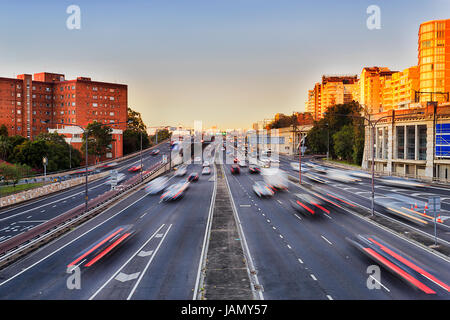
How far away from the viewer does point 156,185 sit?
6156 centimetres

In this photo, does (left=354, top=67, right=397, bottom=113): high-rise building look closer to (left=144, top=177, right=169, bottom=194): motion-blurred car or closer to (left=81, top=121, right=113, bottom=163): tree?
(left=81, top=121, right=113, bottom=163): tree

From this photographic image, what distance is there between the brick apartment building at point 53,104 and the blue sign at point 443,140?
91.2 metres

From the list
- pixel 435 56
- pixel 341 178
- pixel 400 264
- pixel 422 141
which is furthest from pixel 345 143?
pixel 400 264

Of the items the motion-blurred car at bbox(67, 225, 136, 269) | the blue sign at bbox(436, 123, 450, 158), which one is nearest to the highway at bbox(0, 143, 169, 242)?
the motion-blurred car at bbox(67, 225, 136, 269)

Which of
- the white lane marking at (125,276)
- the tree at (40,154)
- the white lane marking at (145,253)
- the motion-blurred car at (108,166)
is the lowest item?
the white lane marking at (145,253)

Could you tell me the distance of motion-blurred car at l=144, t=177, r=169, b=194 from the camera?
185ft

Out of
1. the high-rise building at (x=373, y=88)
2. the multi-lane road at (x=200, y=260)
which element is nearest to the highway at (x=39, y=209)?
the multi-lane road at (x=200, y=260)

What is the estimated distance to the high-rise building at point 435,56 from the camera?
365 ft

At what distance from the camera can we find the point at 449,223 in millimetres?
32406

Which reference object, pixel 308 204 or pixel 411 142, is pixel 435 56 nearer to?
pixel 411 142

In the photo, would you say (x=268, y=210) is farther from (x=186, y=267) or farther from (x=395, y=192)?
(x=395, y=192)

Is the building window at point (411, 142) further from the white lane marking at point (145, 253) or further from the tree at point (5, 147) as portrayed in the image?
the tree at point (5, 147)

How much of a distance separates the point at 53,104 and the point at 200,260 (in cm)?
12893

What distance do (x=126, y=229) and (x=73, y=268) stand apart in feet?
32.2
